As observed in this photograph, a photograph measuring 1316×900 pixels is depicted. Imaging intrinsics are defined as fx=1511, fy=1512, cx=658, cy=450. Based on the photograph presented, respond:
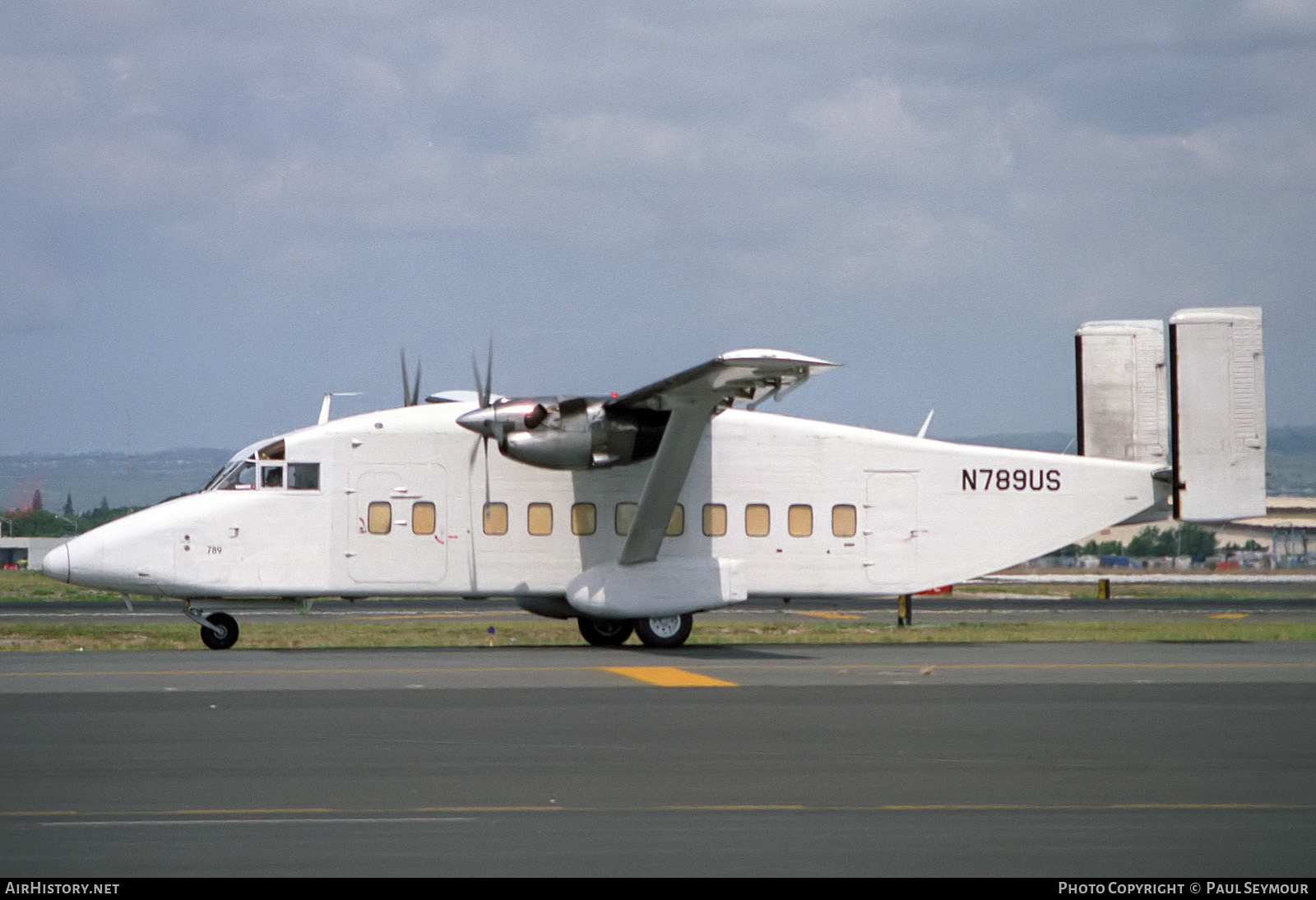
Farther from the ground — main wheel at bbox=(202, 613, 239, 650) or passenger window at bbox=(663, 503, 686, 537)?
passenger window at bbox=(663, 503, 686, 537)

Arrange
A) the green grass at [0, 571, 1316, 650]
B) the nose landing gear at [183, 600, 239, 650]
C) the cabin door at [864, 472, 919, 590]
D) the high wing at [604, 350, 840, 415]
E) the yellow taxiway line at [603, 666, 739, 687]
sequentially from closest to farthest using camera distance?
the yellow taxiway line at [603, 666, 739, 687] → the high wing at [604, 350, 840, 415] → the nose landing gear at [183, 600, 239, 650] → the cabin door at [864, 472, 919, 590] → the green grass at [0, 571, 1316, 650]

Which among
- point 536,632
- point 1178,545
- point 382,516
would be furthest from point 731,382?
point 1178,545

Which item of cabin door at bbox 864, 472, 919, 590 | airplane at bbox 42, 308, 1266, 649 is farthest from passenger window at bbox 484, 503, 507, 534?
cabin door at bbox 864, 472, 919, 590

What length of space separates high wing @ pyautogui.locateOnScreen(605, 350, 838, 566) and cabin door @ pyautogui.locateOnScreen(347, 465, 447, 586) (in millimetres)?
2797

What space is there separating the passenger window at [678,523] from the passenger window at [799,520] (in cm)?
161

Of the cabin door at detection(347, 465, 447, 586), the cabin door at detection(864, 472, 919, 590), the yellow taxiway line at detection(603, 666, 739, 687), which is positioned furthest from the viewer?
the cabin door at detection(864, 472, 919, 590)

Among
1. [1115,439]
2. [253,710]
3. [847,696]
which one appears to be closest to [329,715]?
[253,710]

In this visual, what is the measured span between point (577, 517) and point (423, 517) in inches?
89.4

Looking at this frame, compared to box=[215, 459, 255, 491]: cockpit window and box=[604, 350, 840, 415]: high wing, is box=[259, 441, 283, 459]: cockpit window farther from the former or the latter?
box=[604, 350, 840, 415]: high wing

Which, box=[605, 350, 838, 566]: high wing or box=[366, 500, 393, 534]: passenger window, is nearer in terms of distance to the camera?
box=[605, 350, 838, 566]: high wing

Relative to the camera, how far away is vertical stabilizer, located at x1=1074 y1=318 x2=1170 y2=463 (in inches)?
977

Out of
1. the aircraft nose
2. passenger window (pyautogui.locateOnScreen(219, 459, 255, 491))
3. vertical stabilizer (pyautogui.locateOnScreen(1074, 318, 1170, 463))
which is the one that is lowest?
the aircraft nose

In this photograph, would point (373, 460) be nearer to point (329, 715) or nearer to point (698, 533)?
point (698, 533)

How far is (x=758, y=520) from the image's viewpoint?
75.2 ft
